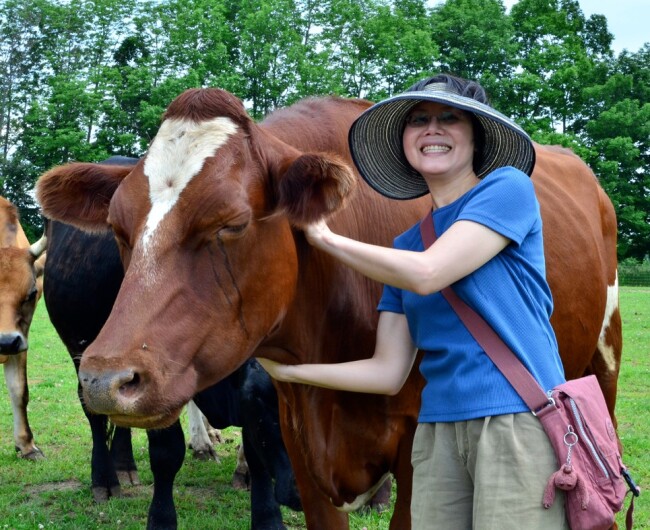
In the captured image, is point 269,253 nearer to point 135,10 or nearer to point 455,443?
point 455,443

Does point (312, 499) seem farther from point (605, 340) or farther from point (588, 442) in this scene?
point (605, 340)

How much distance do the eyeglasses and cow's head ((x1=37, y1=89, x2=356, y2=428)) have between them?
35cm

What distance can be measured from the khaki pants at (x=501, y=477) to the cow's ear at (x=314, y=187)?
90cm

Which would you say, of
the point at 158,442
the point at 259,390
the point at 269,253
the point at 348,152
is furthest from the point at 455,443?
the point at 158,442

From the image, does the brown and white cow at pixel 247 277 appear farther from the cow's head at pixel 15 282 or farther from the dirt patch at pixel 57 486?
the cow's head at pixel 15 282

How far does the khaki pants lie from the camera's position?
2.46m

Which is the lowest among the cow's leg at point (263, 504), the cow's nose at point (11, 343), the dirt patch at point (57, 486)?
the dirt patch at point (57, 486)

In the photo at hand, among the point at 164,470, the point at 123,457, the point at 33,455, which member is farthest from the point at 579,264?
the point at 33,455

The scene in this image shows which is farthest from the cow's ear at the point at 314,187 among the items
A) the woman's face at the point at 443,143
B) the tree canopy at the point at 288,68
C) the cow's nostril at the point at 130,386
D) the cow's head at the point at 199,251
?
the tree canopy at the point at 288,68

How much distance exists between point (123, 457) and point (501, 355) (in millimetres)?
5085

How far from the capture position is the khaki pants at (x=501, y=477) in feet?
8.06

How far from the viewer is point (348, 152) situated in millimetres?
3805

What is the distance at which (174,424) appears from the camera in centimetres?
515

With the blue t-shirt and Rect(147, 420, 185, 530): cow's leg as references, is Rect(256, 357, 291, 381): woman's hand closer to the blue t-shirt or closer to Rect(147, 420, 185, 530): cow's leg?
the blue t-shirt
